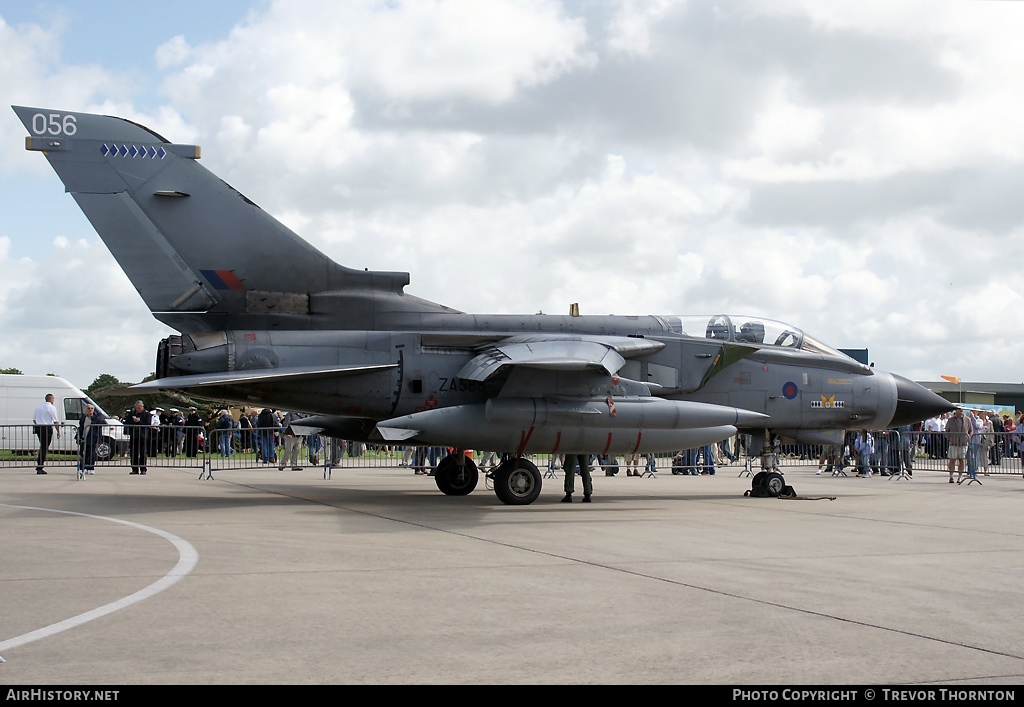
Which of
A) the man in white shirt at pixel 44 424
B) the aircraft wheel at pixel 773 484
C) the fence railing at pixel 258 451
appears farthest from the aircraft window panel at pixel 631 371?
the man in white shirt at pixel 44 424

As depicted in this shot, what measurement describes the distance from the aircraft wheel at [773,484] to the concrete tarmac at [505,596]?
9.60 ft

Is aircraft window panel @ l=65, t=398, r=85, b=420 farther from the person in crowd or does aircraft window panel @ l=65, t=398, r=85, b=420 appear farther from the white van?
the person in crowd

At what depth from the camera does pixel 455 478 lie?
1589cm

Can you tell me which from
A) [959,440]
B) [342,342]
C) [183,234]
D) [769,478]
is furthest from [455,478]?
[959,440]

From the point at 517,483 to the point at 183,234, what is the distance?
20.1ft

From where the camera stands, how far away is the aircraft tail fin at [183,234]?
13016mm

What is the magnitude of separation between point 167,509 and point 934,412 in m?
12.7

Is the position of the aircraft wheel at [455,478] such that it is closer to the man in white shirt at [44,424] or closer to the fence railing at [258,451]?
the fence railing at [258,451]

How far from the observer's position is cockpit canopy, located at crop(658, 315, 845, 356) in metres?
15.1

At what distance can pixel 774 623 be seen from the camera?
512cm

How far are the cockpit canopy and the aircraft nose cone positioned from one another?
4.38 feet

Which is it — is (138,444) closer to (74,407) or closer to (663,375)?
(74,407)

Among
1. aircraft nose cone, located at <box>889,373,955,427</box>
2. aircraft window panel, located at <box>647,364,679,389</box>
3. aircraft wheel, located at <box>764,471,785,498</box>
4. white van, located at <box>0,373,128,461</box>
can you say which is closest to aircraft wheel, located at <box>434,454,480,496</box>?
aircraft window panel, located at <box>647,364,679,389</box>
